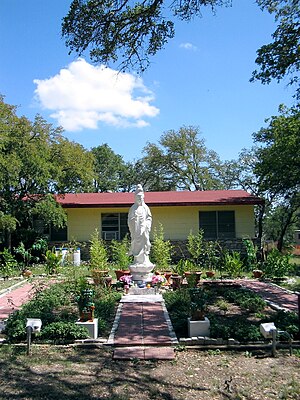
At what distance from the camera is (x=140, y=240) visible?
12109 millimetres

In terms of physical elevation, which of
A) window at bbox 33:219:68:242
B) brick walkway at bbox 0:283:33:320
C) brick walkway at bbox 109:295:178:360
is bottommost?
brick walkway at bbox 109:295:178:360

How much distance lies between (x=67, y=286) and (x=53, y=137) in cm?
1161

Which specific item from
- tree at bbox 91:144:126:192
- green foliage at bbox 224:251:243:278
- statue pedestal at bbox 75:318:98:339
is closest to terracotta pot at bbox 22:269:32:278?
green foliage at bbox 224:251:243:278

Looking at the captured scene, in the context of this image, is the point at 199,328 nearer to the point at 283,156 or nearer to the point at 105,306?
the point at 105,306

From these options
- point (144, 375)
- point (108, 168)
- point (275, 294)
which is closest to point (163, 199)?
point (275, 294)

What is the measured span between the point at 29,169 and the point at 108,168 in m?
27.4

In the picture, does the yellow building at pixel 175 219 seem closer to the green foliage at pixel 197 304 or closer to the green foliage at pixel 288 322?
the green foliage at pixel 288 322

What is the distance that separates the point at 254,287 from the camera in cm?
1241

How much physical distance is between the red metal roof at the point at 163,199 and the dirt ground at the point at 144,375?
45.3 feet

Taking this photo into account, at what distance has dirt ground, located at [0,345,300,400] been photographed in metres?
4.79

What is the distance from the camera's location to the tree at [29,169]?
1662 cm

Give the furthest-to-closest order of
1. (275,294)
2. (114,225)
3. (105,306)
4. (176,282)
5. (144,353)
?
(114,225), (176,282), (275,294), (105,306), (144,353)

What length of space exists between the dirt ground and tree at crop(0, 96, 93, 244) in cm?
1124

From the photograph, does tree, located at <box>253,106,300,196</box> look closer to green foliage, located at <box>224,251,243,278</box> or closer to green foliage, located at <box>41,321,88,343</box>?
green foliage, located at <box>224,251,243,278</box>
